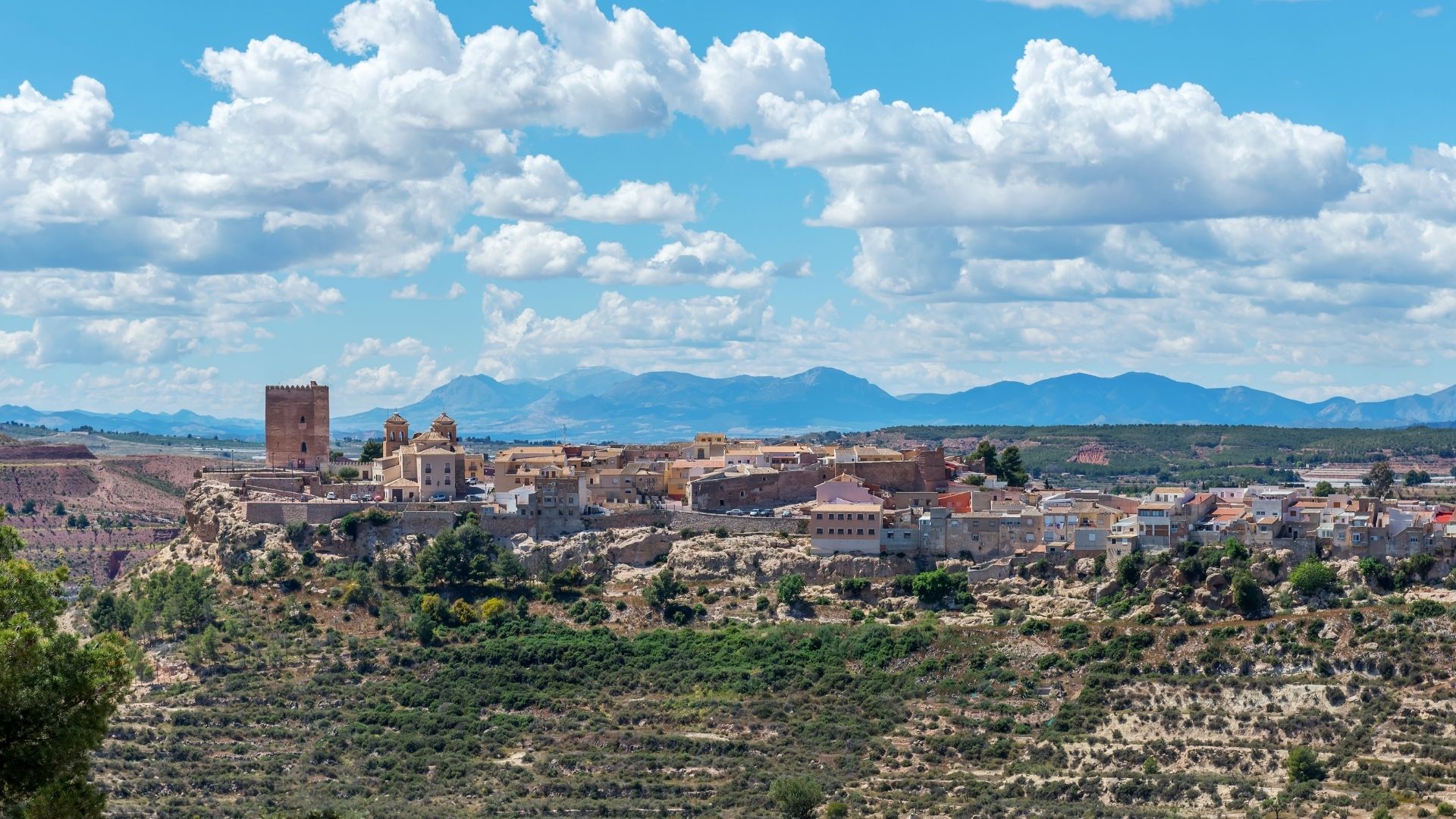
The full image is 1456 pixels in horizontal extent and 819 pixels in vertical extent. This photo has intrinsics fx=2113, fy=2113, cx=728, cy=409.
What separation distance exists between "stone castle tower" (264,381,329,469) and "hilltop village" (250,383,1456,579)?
0.08 m

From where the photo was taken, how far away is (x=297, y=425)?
93625 millimetres

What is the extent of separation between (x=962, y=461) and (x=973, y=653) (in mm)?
28496

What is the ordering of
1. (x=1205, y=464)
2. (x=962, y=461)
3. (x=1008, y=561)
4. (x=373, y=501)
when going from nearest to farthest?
(x=1008, y=561)
(x=373, y=501)
(x=962, y=461)
(x=1205, y=464)

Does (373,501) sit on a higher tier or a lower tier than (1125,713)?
higher

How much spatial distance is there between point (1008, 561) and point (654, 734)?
1552cm

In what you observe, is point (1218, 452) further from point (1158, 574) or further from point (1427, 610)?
point (1427, 610)

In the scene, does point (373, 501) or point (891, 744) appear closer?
point (891, 744)

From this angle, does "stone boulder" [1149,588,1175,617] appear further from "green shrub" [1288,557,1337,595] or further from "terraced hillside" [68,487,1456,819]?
"green shrub" [1288,557,1337,595]

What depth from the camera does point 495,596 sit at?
7762 cm

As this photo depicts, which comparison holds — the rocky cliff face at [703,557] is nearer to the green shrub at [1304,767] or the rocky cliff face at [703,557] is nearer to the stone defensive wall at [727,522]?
the stone defensive wall at [727,522]

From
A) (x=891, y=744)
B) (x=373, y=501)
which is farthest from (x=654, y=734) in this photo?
(x=373, y=501)

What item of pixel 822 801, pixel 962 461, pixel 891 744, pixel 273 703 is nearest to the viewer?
pixel 822 801

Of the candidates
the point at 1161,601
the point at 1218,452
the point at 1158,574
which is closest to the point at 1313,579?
the point at 1161,601

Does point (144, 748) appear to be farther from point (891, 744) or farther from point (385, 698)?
point (891, 744)
